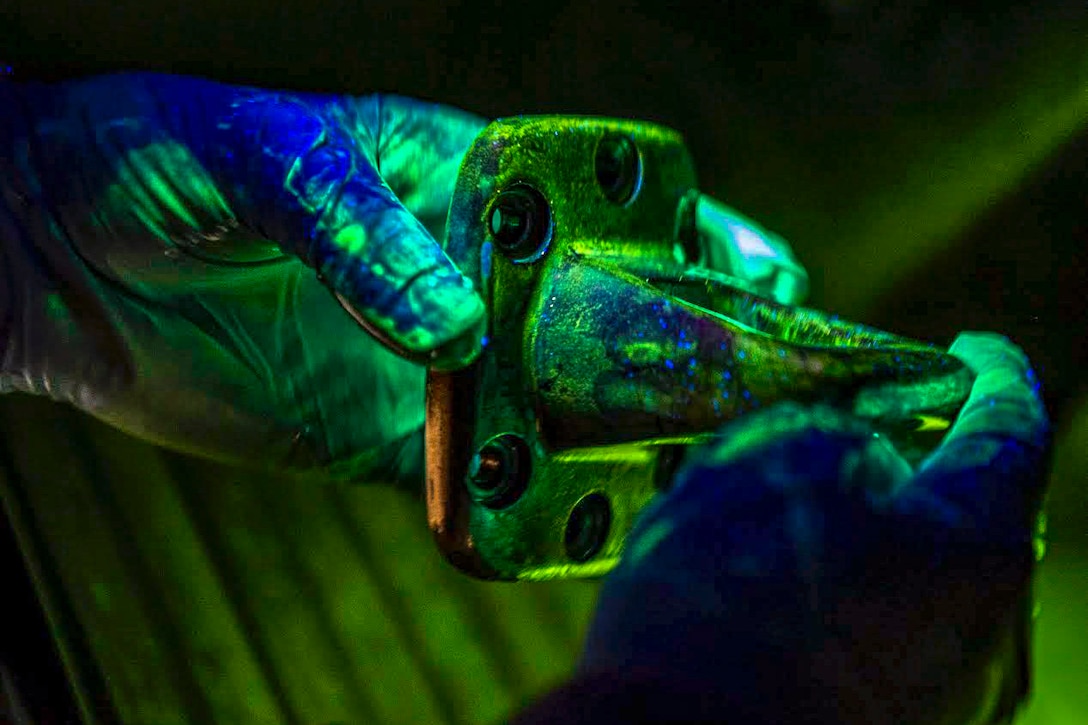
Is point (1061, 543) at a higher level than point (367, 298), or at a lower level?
lower

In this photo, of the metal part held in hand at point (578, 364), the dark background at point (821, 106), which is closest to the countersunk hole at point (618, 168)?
the metal part held in hand at point (578, 364)

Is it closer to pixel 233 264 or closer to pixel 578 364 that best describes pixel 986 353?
pixel 578 364

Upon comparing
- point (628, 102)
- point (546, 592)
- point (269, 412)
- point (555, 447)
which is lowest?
point (546, 592)

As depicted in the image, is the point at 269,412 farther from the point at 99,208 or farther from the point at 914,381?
the point at 914,381

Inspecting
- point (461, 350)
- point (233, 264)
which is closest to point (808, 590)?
point (461, 350)

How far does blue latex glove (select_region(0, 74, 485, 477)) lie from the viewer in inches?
12.8

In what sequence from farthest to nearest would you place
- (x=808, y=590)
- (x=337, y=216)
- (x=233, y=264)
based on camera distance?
(x=233, y=264) → (x=337, y=216) → (x=808, y=590)

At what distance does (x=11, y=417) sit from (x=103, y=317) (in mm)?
190

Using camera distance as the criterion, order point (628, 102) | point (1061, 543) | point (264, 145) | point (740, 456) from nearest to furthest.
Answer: point (740, 456) → point (264, 145) → point (1061, 543) → point (628, 102)

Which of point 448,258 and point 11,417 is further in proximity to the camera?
point 11,417

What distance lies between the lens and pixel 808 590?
0.21 metres

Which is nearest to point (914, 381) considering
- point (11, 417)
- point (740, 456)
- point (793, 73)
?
point (740, 456)

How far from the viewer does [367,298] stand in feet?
1.02

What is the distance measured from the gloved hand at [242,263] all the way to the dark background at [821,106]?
77mm
